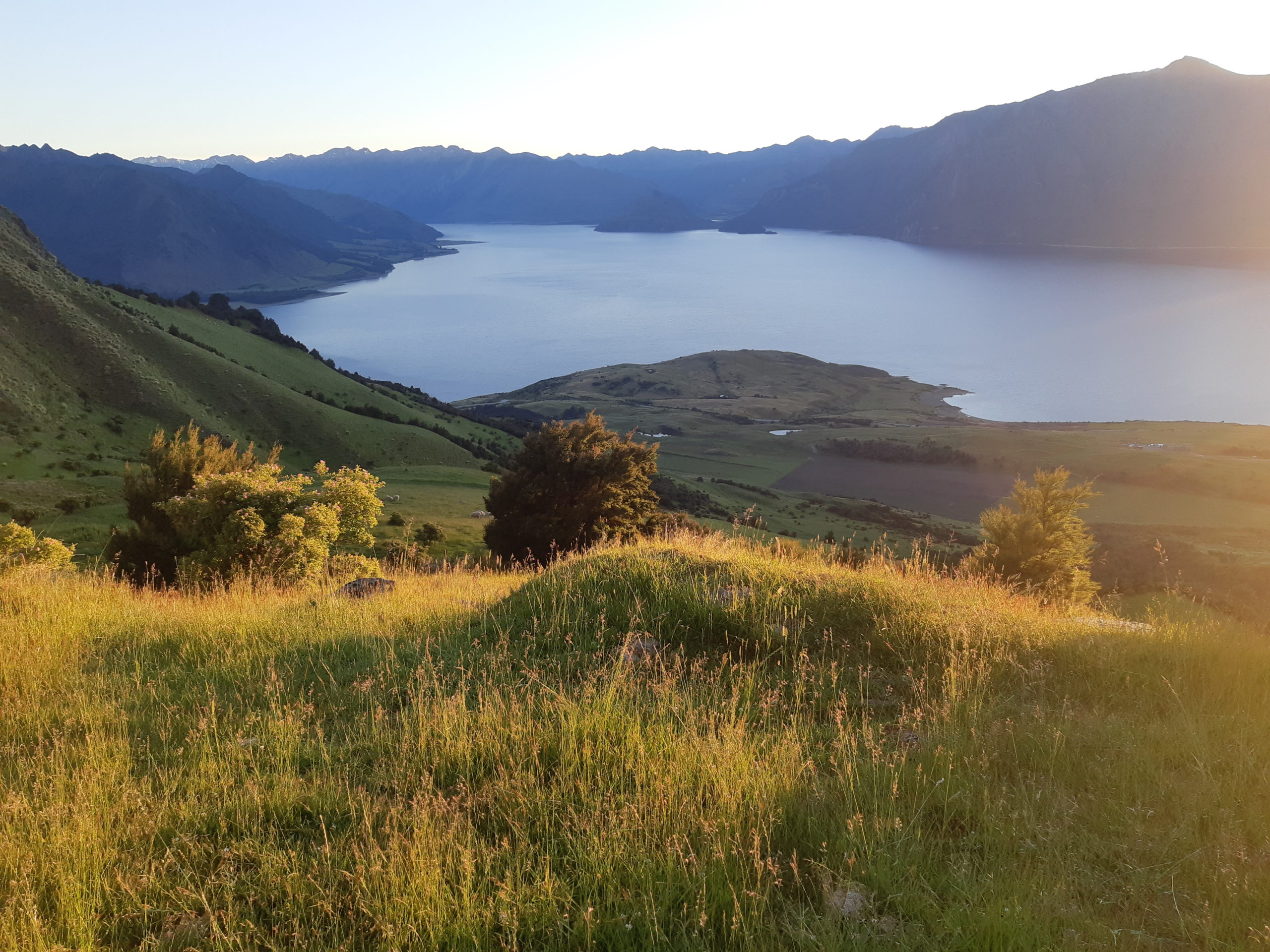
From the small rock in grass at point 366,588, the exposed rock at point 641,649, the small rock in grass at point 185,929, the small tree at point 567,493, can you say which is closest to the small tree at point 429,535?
the small tree at point 567,493

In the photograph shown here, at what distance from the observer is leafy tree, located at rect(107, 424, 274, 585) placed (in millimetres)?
23609

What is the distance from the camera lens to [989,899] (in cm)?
340

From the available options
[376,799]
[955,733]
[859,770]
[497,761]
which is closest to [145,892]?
[376,799]

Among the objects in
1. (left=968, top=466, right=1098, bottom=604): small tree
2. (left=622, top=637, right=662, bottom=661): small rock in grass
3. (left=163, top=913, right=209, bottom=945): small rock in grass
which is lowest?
(left=968, top=466, right=1098, bottom=604): small tree

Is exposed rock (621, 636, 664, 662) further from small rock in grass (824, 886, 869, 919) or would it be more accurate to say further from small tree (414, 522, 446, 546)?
small tree (414, 522, 446, 546)

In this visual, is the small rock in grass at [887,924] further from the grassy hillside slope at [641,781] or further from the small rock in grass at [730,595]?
the small rock in grass at [730,595]

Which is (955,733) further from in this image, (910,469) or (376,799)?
(910,469)

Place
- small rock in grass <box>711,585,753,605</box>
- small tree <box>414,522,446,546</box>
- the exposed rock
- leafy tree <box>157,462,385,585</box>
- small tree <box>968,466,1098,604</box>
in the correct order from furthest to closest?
small tree <box>414,522,446,546</box> < small tree <box>968,466,1098,604</box> < leafy tree <box>157,462,385,585</box> < small rock in grass <box>711,585,753,605</box> < the exposed rock

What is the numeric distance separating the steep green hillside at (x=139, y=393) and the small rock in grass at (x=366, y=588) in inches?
1682

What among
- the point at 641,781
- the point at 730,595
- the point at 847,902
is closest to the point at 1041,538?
the point at 730,595

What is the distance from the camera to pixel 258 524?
17469mm

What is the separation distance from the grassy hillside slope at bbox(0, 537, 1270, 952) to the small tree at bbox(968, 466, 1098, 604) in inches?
932

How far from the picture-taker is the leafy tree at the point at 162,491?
23609mm

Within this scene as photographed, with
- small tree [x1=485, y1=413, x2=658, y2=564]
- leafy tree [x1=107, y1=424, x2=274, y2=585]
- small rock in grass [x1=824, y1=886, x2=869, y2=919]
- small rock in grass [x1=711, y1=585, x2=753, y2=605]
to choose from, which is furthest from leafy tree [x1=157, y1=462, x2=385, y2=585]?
small rock in grass [x1=824, y1=886, x2=869, y2=919]
